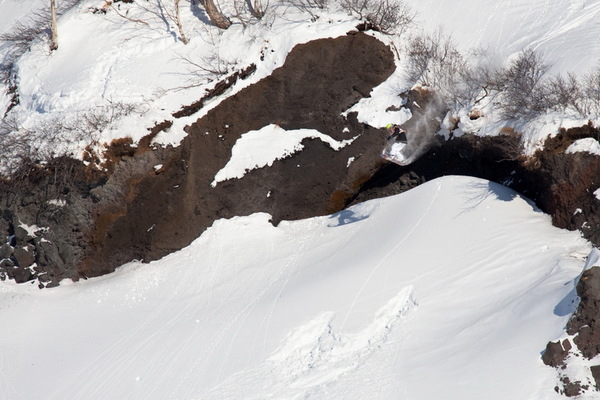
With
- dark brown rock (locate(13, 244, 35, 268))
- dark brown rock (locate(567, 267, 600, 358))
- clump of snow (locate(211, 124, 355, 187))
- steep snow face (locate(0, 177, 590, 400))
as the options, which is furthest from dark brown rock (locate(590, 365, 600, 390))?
dark brown rock (locate(13, 244, 35, 268))

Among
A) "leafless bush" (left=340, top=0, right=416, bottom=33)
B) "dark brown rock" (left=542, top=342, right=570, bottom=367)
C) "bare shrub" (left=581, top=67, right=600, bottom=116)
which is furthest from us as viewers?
"leafless bush" (left=340, top=0, right=416, bottom=33)

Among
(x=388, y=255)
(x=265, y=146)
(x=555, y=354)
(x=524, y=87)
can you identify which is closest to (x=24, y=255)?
(x=265, y=146)

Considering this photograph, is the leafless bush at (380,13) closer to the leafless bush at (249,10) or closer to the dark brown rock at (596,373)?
the leafless bush at (249,10)

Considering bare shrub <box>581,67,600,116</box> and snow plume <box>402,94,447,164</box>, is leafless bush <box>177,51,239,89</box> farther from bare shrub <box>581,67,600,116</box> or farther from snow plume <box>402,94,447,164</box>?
bare shrub <box>581,67,600,116</box>

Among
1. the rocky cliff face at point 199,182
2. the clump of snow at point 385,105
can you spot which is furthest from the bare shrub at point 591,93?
the rocky cliff face at point 199,182

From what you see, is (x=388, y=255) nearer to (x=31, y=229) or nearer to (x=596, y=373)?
(x=596, y=373)
